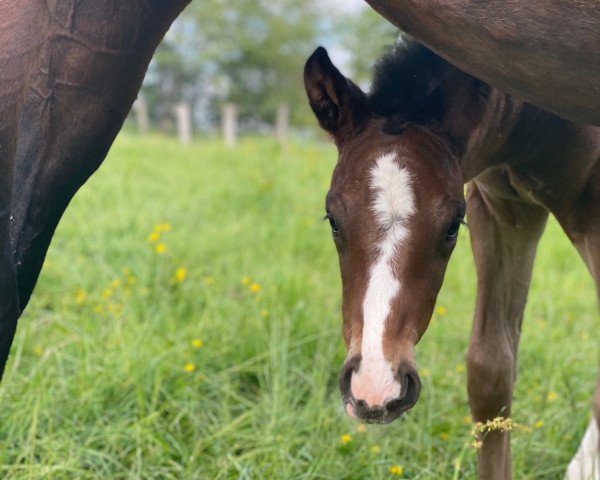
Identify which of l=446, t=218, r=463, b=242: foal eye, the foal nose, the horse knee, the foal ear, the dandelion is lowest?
the foal nose

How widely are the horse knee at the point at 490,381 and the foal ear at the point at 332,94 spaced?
3.77 ft

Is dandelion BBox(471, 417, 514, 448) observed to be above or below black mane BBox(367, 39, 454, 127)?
below

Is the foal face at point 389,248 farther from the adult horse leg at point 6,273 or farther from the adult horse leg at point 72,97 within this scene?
the adult horse leg at point 6,273

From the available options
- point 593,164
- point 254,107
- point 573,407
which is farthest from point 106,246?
point 254,107

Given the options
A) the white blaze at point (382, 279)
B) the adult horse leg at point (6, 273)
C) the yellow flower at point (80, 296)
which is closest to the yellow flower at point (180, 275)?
the yellow flower at point (80, 296)

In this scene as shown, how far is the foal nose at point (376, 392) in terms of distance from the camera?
164 cm

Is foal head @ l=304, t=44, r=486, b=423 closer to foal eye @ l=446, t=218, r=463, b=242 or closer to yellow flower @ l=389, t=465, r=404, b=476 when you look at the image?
foal eye @ l=446, t=218, r=463, b=242

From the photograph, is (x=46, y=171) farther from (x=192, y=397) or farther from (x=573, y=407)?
(x=573, y=407)

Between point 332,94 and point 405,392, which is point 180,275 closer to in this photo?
point 332,94

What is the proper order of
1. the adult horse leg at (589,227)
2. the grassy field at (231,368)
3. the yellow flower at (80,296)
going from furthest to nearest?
the yellow flower at (80,296) < the grassy field at (231,368) < the adult horse leg at (589,227)

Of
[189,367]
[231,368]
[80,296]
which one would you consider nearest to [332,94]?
[189,367]

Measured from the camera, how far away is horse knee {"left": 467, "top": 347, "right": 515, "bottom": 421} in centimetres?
281

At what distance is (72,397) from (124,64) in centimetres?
171

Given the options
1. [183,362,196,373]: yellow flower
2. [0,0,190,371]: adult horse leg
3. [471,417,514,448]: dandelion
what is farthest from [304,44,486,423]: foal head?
[183,362,196,373]: yellow flower
